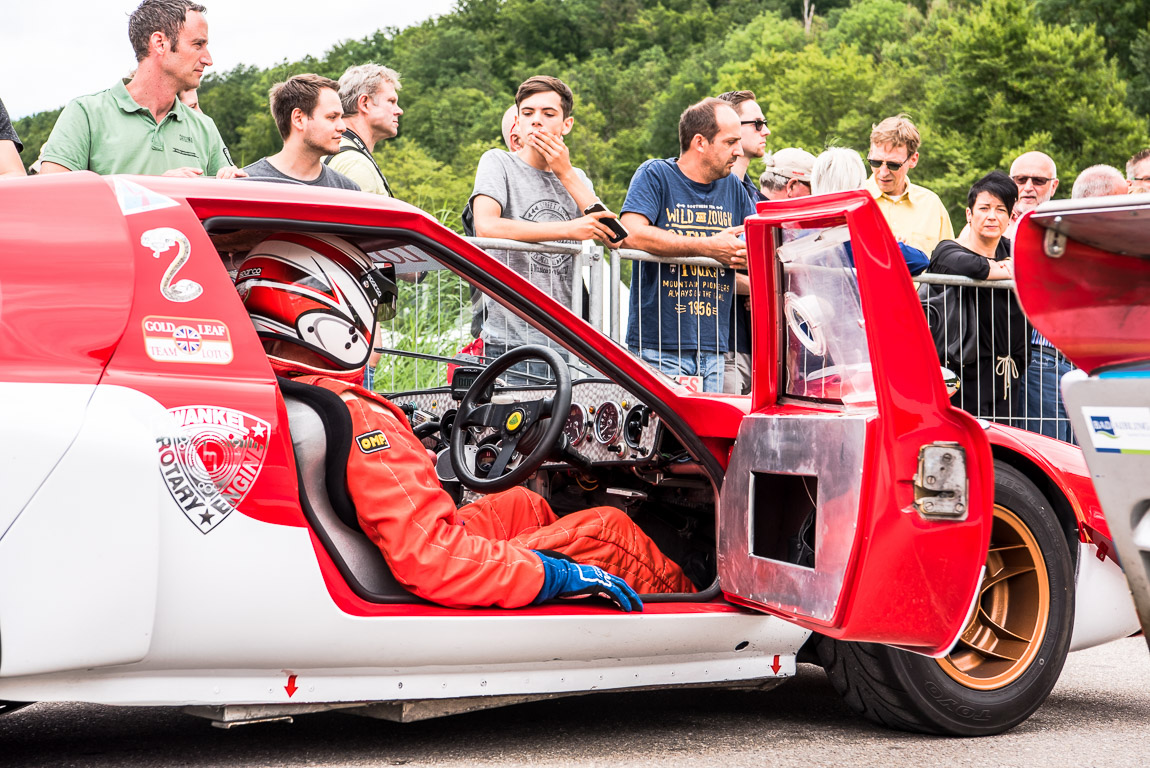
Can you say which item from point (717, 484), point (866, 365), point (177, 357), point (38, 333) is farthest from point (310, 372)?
point (866, 365)

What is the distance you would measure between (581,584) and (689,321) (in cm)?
288

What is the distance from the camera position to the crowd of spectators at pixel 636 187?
5.08 meters

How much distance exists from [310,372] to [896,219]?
4.73m

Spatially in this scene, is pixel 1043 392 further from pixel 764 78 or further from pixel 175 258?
pixel 764 78

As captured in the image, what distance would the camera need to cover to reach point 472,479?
141 inches

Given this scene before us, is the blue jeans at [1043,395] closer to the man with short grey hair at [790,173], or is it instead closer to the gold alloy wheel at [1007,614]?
the man with short grey hair at [790,173]

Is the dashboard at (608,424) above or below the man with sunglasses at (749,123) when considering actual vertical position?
below

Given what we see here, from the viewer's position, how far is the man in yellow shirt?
6996 mm

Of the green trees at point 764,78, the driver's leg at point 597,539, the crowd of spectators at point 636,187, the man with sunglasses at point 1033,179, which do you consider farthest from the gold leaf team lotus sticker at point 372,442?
the green trees at point 764,78

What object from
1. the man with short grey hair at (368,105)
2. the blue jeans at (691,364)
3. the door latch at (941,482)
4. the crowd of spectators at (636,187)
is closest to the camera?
the door latch at (941,482)

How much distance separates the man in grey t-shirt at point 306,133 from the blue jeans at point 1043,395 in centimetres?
398

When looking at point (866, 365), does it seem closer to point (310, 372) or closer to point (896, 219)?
point (310, 372)

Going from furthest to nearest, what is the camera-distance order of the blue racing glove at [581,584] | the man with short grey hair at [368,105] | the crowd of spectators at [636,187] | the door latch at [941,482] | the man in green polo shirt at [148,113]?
the man with short grey hair at [368,105] → the crowd of spectators at [636,187] → the man in green polo shirt at [148,113] → the blue racing glove at [581,584] → the door latch at [941,482]

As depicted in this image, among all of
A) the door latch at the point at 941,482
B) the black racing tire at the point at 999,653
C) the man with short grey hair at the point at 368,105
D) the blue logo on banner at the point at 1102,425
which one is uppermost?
the man with short grey hair at the point at 368,105
